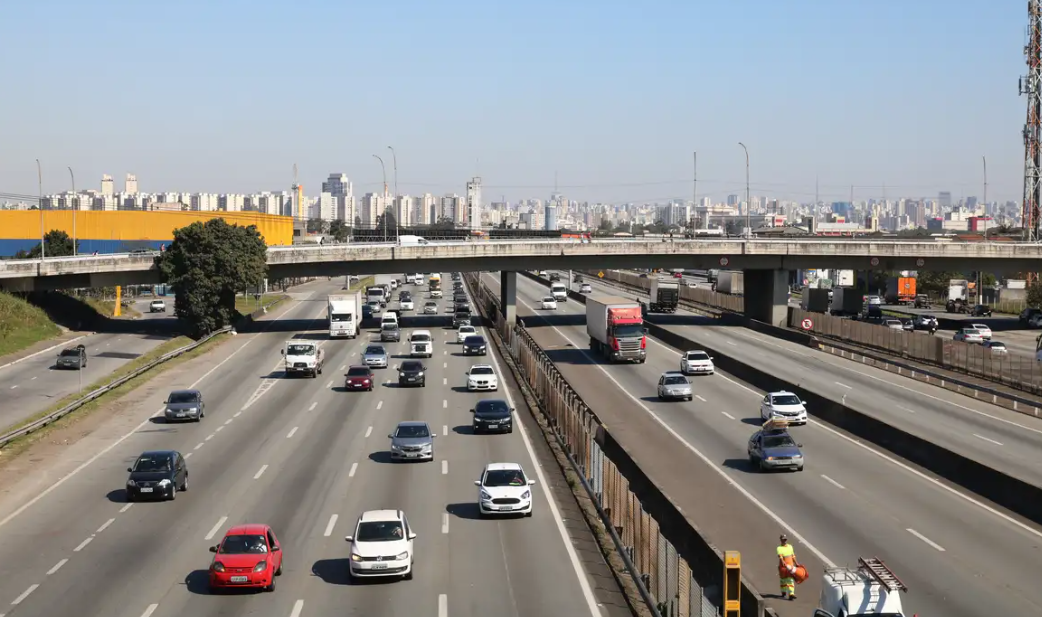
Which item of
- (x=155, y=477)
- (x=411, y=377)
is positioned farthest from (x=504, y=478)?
(x=411, y=377)

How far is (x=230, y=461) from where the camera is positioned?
3716 cm

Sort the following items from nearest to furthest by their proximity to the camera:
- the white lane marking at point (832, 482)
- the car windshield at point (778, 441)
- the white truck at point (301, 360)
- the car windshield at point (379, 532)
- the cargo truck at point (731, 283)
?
1. the car windshield at point (379, 532)
2. the white lane marking at point (832, 482)
3. the car windshield at point (778, 441)
4. the white truck at point (301, 360)
5. the cargo truck at point (731, 283)

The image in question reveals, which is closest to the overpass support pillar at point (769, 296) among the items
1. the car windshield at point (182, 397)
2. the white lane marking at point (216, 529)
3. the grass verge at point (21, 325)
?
the car windshield at point (182, 397)

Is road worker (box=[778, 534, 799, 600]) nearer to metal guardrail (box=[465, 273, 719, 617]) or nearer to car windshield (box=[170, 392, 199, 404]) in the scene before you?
metal guardrail (box=[465, 273, 719, 617])

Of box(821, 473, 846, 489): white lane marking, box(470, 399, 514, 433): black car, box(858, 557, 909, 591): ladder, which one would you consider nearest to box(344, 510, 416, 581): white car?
box(858, 557, 909, 591): ladder

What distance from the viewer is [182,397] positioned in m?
46.0

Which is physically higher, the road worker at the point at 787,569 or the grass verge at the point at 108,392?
Result: the road worker at the point at 787,569

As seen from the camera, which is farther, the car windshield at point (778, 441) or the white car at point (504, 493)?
the car windshield at point (778, 441)

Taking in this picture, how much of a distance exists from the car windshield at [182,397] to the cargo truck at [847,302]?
6650 cm

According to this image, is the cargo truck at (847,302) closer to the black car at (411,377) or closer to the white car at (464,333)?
the white car at (464,333)

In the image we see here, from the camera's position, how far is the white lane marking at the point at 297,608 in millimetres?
20631

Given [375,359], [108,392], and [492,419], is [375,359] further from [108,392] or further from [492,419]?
[492,419]

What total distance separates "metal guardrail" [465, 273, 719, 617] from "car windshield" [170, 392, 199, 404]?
14.1 m

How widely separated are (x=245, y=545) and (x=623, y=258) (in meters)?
65.5
